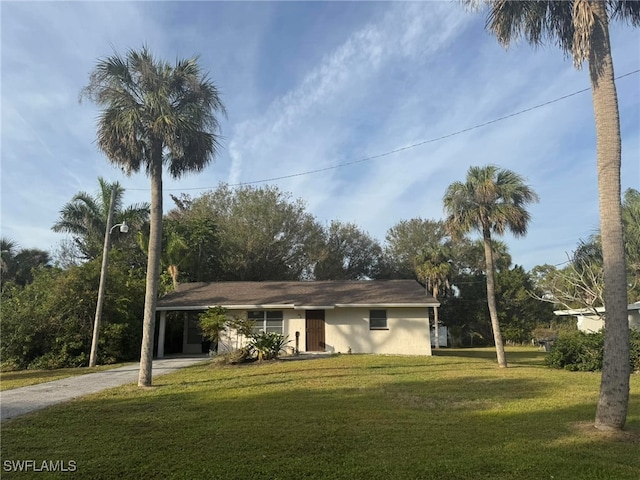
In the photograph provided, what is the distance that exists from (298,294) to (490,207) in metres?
9.66

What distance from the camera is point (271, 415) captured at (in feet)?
24.7

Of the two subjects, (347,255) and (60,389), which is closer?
(60,389)

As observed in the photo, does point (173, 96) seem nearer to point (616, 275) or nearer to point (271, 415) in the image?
point (271, 415)

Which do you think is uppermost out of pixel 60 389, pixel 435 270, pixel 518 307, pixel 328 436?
pixel 435 270

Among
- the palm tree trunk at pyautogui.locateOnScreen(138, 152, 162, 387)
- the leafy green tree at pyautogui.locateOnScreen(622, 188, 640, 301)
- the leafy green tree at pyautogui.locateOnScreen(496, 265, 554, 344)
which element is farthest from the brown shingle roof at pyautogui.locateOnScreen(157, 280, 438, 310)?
the leafy green tree at pyautogui.locateOnScreen(496, 265, 554, 344)

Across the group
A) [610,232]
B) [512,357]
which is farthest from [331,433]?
[512,357]

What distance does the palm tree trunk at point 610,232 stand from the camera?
6551 millimetres

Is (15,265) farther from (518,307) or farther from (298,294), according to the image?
(518,307)

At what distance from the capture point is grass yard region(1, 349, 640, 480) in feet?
16.2

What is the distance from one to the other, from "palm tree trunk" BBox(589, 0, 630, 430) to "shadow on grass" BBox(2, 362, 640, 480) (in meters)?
0.51

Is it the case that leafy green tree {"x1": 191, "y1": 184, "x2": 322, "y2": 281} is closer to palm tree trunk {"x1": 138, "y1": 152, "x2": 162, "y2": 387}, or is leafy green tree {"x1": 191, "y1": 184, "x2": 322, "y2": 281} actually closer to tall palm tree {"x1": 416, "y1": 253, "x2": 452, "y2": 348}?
tall palm tree {"x1": 416, "y1": 253, "x2": 452, "y2": 348}

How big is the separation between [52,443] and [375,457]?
4.29 m

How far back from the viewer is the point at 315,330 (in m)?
20.6

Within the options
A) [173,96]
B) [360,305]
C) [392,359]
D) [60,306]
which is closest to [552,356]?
[392,359]
